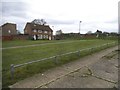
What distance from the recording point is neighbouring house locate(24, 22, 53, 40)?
2361 inches

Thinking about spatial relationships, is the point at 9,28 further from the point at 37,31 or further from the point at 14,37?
the point at 37,31

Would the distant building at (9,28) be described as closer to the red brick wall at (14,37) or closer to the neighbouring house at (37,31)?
the neighbouring house at (37,31)

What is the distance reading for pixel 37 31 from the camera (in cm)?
6175

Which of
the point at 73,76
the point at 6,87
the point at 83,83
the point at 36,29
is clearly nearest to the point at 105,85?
the point at 83,83

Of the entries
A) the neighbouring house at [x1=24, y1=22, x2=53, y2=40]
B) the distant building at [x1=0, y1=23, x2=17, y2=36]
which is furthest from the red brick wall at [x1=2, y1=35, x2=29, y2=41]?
the distant building at [x1=0, y1=23, x2=17, y2=36]

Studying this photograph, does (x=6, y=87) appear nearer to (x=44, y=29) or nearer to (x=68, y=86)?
(x=68, y=86)

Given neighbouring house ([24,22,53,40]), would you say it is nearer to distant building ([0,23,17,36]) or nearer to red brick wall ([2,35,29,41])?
distant building ([0,23,17,36])

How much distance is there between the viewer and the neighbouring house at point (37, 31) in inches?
2361

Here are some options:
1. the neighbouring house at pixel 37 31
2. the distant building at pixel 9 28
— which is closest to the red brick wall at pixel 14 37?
the neighbouring house at pixel 37 31

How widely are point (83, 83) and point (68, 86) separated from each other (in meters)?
0.76

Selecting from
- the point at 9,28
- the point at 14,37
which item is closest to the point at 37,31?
the point at 9,28

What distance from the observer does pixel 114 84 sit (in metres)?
6.20

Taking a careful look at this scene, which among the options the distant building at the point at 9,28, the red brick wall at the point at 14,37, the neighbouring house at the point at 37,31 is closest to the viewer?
the red brick wall at the point at 14,37

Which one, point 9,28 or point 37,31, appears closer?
point 9,28
